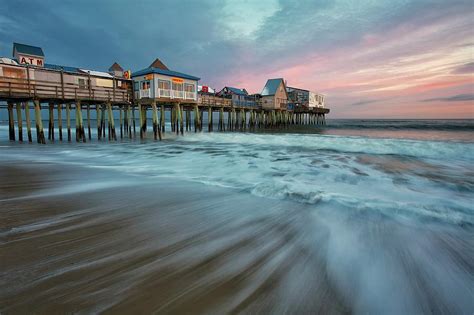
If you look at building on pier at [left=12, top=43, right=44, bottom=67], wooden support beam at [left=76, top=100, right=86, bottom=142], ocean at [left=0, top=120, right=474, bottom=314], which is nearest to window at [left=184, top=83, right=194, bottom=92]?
wooden support beam at [left=76, top=100, right=86, bottom=142]

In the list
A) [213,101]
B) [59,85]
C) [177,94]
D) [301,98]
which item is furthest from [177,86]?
[301,98]

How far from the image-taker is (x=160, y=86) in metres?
24.1

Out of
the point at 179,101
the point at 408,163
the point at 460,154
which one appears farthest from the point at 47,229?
the point at 179,101

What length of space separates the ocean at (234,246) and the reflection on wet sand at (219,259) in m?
0.02

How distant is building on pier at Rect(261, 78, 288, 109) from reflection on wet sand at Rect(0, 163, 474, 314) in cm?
4217

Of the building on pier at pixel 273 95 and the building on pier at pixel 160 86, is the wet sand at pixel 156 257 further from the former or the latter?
the building on pier at pixel 273 95

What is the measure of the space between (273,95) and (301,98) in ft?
54.7

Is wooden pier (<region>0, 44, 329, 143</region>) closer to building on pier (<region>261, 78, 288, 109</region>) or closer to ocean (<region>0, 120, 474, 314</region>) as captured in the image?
ocean (<region>0, 120, 474, 314</region>)

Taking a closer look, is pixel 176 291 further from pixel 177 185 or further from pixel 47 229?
pixel 177 185

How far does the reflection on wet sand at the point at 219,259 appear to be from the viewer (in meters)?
2.73

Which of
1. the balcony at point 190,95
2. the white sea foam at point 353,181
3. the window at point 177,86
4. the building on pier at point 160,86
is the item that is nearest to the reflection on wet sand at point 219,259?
the white sea foam at point 353,181

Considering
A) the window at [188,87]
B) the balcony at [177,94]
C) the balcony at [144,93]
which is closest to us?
the balcony at [144,93]

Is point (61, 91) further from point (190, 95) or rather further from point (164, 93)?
point (190, 95)

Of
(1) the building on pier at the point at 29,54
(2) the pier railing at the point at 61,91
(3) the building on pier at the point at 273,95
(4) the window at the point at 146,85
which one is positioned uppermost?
(1) the building on pier at the point at 29,54
